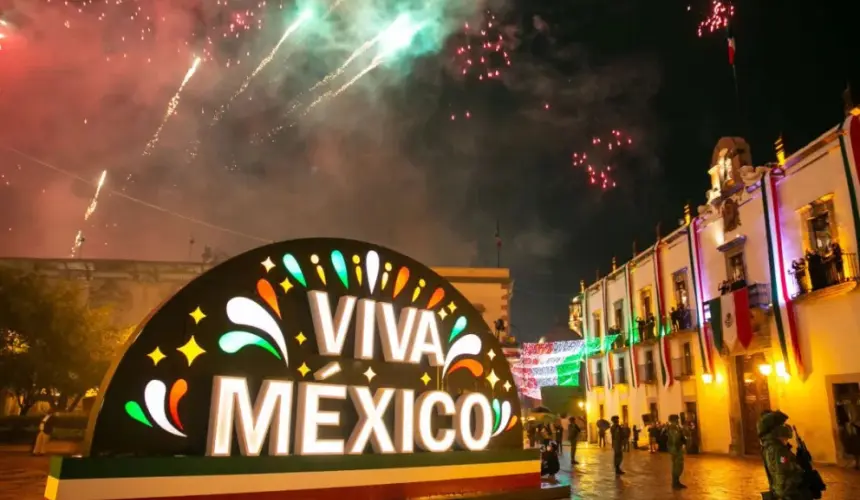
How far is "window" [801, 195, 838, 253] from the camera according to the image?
58.1ft

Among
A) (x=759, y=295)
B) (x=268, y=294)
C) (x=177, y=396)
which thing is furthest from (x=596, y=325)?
(x=177, y=396)

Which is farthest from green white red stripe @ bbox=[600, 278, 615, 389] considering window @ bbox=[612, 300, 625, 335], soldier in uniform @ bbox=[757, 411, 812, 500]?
soldier in uniform @ bbox=[757, 411, 812, 500]

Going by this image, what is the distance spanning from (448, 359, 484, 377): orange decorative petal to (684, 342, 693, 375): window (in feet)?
59.1

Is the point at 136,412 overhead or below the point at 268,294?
below

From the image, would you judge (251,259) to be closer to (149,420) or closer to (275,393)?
(275,393)

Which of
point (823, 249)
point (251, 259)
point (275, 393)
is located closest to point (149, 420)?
point (275, 393)

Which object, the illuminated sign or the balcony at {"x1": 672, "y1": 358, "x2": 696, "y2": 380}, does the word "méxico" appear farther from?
the balcony at {"x1": 672, "y1": 358, "x2": 696, "y2": 380}

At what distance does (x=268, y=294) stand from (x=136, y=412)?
6.86ft

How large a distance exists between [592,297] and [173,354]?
32.3m

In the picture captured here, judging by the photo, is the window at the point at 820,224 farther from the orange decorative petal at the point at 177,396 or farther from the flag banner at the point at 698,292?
the orange decorative petal at the point at 177,396

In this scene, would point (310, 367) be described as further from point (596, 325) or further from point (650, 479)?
point (596, 325)

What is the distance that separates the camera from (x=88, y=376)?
25.5m

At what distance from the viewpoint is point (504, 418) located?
10.1 metres

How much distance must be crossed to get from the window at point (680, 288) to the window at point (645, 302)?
8.13 feet
